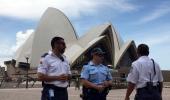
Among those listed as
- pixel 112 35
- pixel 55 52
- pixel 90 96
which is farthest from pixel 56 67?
pixel 112 35

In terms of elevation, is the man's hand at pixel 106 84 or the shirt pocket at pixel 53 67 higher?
the shirt pocket at pixel 53 67

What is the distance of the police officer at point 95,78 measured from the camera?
17.3 ft

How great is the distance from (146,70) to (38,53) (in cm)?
5803

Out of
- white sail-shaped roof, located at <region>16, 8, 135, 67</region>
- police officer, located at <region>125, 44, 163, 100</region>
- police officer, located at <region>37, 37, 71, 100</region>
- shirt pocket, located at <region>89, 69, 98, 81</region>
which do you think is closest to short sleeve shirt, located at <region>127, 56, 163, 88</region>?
police officer, located at <region>125, 44, 163, 100</region>

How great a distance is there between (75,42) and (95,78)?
5595cm

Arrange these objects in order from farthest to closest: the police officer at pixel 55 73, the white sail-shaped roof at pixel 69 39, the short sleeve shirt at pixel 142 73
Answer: the white sail-shaped roof at pixel 69 39
the short sleeve shirt at pixel 142 73
the police officer at pixel 55 73

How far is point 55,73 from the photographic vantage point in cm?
493

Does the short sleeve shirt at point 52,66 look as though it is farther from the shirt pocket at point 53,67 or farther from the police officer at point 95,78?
the police officer at point 95,78

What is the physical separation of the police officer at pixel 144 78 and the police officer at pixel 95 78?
0.38m

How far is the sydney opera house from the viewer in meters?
58.7

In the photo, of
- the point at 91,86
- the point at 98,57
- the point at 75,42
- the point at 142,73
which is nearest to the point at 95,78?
the point at 91,86

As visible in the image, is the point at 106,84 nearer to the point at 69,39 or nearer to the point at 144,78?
the point at 144,78

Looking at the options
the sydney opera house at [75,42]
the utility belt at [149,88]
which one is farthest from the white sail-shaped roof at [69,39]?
the utility belt at [149,88]

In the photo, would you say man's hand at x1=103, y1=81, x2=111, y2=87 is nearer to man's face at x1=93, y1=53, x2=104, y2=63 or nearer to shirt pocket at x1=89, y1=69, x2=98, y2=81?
shirt pocket at x1=89, y1=69, x2=98, y2=81
